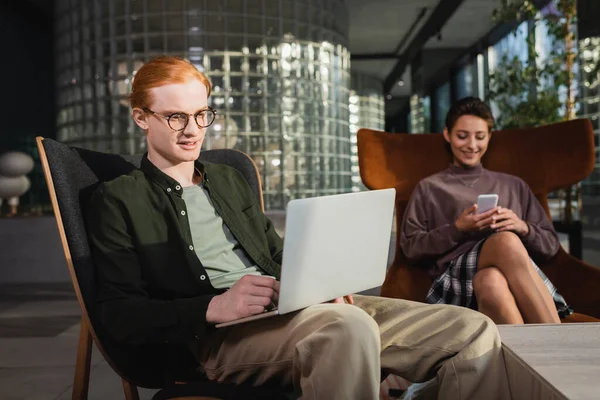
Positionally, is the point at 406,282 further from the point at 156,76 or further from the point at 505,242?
the point at 156,76

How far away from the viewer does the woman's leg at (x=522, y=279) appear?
1.68 metres

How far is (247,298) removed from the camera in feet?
3.58

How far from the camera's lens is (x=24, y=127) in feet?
20.9

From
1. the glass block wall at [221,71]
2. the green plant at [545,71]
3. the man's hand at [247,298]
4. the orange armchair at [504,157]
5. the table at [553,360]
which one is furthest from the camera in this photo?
the glass block wall at [221,71]

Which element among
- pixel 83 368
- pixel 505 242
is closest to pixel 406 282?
pixel 505 242

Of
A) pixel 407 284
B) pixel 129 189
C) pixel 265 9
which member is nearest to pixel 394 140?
pixel 407 284

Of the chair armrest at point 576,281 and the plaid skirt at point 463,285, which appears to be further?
the chair armrest at point 576,281

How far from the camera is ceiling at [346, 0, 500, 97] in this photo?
23.9ft

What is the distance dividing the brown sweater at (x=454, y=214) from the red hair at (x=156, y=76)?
1008 millimetres

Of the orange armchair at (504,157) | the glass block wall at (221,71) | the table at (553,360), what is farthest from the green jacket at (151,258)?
the glass block wall at (221,71)

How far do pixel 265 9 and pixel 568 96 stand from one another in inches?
90.8

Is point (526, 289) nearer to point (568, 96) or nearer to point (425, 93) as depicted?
point (568, 96)

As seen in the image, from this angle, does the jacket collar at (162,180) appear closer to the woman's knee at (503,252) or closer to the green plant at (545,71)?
the woman's knee at (503,252)

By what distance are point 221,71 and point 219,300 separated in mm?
3996
